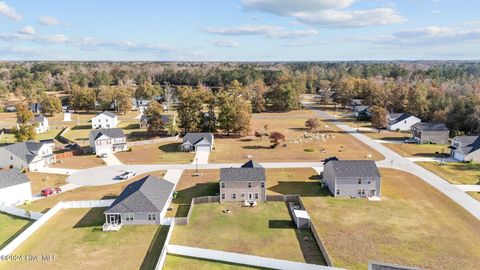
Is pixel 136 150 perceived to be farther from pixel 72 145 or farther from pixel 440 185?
pixel 440 185

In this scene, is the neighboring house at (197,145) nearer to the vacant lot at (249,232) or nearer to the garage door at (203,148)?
the garage door at (203,148)

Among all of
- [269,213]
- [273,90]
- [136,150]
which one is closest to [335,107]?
[273,90]

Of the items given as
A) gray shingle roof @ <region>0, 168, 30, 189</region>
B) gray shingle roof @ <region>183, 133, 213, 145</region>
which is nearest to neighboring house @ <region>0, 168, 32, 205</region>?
gray shingle roof @ <region>0, 168, 30, 189</region>

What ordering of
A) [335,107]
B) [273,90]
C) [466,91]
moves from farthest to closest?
[335,107] < [273,90] < [466,91]

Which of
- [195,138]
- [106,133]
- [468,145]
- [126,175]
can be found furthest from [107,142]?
[468,145]

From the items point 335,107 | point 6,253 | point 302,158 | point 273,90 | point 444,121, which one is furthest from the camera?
point 335,107

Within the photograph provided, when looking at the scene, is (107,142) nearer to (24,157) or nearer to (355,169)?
(24,157)
